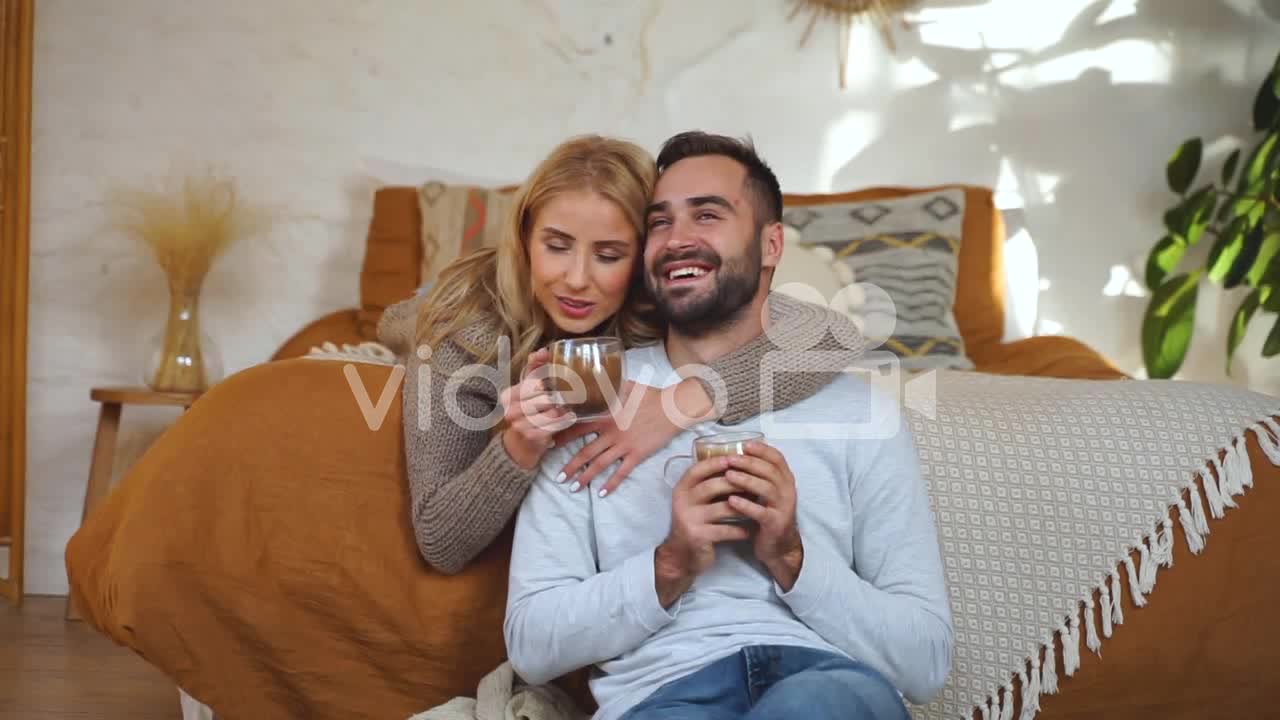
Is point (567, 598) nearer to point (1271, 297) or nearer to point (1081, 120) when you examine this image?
point (1271, 297)

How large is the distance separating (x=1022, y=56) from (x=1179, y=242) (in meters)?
0.72

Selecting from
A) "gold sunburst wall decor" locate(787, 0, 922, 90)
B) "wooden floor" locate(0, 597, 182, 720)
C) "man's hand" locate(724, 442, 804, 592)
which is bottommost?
"wooden floor" locate(0, 597, 182, 720)

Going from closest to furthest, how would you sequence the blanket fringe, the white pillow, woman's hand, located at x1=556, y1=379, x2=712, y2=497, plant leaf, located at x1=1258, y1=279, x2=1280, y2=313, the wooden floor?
woman's hand, located at x1=556, y1=379, x2=712, y2=497, the blanket fringe, the wooden floor, the white pillow, plant leaf, located at x1=1258, y1=279, x2=1280, y2=313

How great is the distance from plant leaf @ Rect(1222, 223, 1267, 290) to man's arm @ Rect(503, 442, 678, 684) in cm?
242

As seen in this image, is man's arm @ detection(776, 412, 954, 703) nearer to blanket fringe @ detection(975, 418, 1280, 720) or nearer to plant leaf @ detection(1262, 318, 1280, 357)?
blanket fringe @ detection(975, 418, 1280, 720)

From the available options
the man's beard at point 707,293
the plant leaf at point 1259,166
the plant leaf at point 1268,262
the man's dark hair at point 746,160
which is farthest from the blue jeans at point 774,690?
the plant leaf at point 1259,166

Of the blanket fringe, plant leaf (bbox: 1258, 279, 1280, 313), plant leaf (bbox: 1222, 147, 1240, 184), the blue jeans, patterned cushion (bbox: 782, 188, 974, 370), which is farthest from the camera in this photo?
plant leaf (bbox: 1222, 147, 1240, 184)

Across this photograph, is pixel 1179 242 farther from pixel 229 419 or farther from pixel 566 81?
pixel 229 419

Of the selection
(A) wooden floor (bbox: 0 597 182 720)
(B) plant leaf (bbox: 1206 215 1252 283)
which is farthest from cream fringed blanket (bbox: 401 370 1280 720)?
(B) plant leaf (bbox: 1206 215 1252 283)

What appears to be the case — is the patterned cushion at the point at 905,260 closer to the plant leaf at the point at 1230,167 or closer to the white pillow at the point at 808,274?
the white pillow at the point at 808,274

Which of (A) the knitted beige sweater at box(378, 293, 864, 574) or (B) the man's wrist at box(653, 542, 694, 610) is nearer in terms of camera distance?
(B) the man's wrist at box(653, 542, 694, 610)

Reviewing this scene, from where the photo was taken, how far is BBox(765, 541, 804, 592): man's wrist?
1.24m

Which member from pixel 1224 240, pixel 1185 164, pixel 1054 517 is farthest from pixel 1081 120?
pixel 1054 517

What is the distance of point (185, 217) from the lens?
301 centimetres
